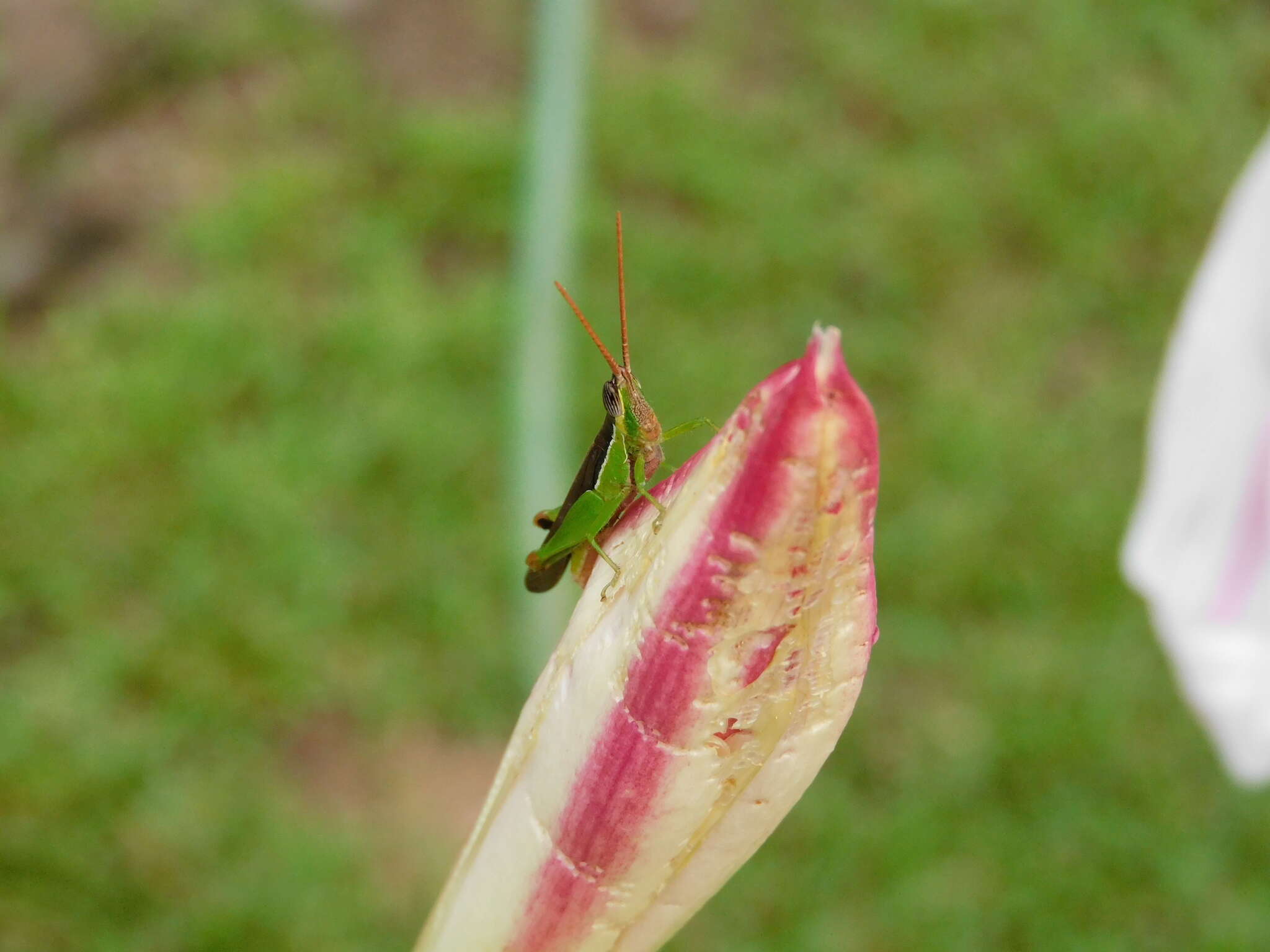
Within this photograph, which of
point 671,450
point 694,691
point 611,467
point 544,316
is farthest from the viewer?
point 544,316

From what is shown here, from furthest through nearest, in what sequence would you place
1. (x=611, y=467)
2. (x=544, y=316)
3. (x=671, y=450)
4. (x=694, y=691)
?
(x=544, y=316) → (x=671, y=450) → (x=611, y=467) → (x=694, y=691)

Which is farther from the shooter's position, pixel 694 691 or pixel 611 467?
pixel 611 467

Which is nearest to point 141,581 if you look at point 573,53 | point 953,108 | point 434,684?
point 434,684

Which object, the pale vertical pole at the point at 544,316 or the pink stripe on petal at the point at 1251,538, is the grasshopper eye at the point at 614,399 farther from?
the pale vertical pole at the point at 544,316

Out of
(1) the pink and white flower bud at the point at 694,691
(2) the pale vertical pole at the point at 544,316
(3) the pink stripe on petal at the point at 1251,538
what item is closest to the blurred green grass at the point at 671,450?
(2) the pale vertical pole at the point at 544,316

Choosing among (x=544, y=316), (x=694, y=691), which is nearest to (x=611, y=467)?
(x=694, y=691)

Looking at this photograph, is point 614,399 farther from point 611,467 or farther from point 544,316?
point 544,316

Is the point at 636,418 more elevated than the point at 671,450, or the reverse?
the point at 636,418

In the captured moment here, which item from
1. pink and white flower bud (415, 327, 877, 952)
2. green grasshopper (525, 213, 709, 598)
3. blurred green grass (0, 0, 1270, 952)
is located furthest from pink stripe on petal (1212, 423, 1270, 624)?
blurred green grass (0, 0, 1270, 952)
